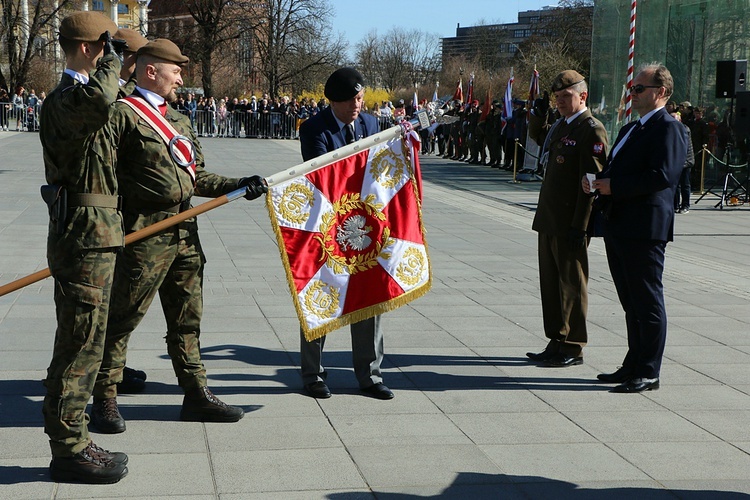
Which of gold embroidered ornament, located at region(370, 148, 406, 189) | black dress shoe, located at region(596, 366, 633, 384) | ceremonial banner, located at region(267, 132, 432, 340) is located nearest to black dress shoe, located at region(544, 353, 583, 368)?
black dress shoe, located at region(596, 366, 633, 384)

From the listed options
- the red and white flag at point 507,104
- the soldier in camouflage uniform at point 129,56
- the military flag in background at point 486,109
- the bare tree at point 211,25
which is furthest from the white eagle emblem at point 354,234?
the bare tree at point 211,25

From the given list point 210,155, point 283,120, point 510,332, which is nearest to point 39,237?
point 510,332

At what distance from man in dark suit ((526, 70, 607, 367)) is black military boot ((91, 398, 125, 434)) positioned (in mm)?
2935

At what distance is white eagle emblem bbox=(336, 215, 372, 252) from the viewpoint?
534cm

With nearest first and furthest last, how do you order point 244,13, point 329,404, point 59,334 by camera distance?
point 59,334, point 329,404, point 244,13

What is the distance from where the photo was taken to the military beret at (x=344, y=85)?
529cm

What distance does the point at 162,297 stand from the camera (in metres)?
4.88

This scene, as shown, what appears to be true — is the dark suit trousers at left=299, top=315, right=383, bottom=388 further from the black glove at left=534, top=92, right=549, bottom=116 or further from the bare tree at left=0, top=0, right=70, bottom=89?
the bare tree at left=0, top=0, right=70, bottom=89

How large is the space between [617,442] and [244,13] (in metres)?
53.8

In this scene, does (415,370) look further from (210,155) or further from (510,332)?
(210,155)

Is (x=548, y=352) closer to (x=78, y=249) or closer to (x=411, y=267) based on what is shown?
(x=411, y=267)

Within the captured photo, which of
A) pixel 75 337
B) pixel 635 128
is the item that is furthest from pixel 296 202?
pixel 635 128

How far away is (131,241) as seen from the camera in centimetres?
430

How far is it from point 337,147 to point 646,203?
192 centimetres
